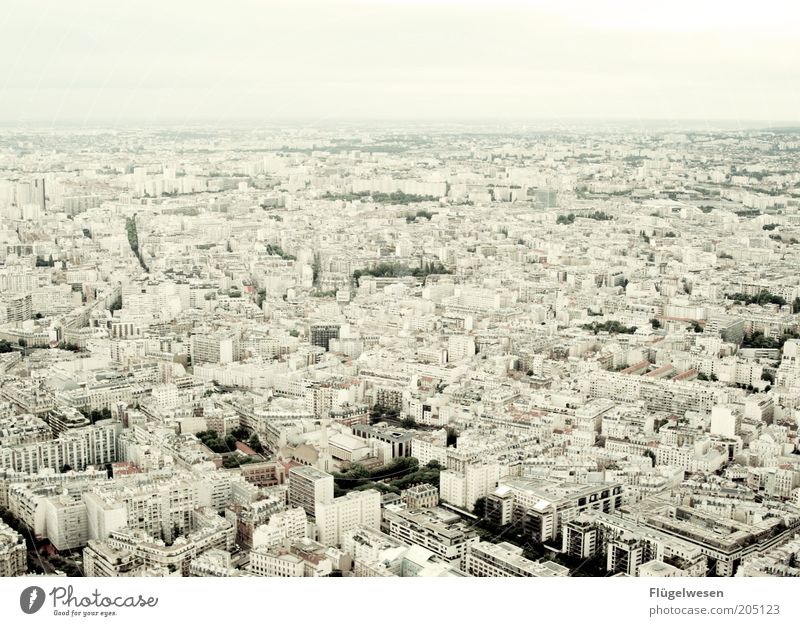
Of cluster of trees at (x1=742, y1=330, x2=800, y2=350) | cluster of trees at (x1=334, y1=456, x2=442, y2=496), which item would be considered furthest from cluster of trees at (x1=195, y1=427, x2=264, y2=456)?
cluster of trees at (x1=742, y1=330, x2=800, y2=350)

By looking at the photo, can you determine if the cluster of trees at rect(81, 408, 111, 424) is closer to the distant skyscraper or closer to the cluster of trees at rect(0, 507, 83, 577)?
the cluster of trees at rect(0, 507, 83, 577)

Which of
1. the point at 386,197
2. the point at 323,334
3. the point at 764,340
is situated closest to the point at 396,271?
the point at 386,197

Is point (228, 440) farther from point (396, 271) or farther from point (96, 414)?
point (396, 271)

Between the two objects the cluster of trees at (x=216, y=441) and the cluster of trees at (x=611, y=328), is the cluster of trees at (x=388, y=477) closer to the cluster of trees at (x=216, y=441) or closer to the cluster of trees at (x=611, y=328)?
the cluster of trees at (x=216, y=441)

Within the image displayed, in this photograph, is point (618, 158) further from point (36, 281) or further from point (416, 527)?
point (36, 281)

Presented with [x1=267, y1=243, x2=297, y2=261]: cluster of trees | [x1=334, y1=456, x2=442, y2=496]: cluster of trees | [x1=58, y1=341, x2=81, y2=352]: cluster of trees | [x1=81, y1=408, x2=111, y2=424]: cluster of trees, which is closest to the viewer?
[x1=334, y1=456, x2=442, y2=496]: cluster of trees
